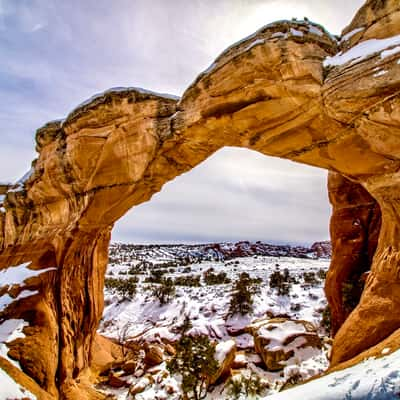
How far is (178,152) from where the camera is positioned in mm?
11648

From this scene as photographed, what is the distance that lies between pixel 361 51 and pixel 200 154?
264 inches

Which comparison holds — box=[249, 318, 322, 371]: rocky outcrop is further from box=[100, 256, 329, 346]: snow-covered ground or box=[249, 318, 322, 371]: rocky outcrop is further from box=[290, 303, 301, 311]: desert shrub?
box=[290, 303, 301, 311]: desert shrub

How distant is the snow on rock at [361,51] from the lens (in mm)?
6281

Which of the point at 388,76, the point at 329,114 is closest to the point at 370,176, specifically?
the point at 329,114

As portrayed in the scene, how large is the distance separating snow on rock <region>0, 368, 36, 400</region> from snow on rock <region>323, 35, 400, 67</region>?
1226 cm

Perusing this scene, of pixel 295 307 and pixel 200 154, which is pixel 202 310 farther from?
pixel 200 154

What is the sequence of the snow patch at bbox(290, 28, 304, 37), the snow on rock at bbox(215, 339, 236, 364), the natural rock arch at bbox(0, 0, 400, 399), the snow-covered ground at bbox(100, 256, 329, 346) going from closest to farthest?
the natural rock arch at bbox(0, 0, 400, 399) < the snow patch at bbox(290, 28, 304, 37) < the snow on rock at bbox(215, 339, 236, 364) < the snow-covered ground at bbox(100, 256, 329, 346)

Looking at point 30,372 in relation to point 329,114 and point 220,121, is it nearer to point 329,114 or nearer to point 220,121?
point 220,121

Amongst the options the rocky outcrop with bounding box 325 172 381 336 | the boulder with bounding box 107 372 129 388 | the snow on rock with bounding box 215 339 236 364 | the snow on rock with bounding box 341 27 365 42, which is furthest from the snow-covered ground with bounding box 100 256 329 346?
the snow on rock with bounding box 341 27 365 42

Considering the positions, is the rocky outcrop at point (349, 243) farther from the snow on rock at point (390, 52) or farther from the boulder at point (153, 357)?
the boulder at point (153, 357)

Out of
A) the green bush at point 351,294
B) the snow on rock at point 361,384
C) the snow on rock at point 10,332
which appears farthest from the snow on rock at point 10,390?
the green bush at point 351,294

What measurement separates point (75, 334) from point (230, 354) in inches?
349

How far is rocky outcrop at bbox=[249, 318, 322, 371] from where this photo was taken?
1619 centimetres

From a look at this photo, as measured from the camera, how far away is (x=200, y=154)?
38.7 feet
